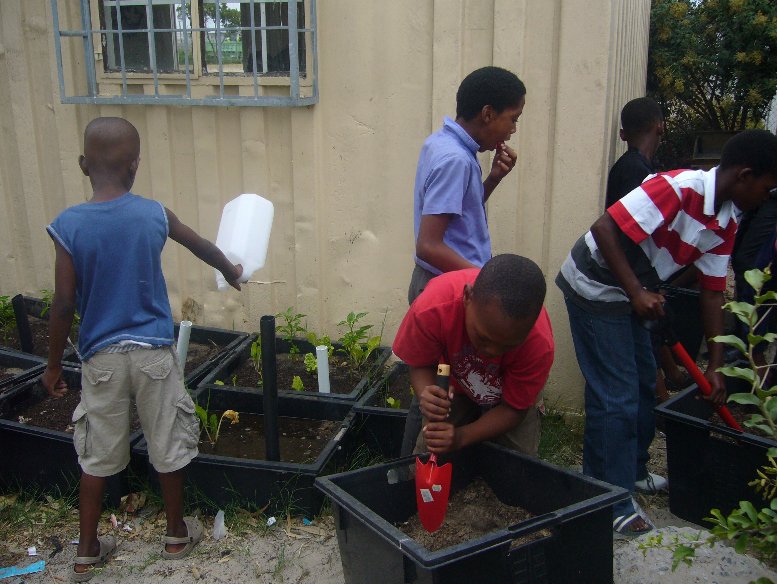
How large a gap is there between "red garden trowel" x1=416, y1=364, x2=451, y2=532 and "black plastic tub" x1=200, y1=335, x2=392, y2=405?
49.7 inches

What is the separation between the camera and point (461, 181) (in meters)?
2.79

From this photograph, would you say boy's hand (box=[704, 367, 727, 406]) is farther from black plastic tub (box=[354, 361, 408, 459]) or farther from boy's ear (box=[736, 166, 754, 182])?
black plastic tub (box=[354, 361, 408, 459])

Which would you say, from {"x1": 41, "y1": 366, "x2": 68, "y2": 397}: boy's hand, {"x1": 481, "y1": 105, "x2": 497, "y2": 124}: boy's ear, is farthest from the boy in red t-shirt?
{"x1": 41, "y1": 366, "x2": 68, "y2": 397}: boy's hand

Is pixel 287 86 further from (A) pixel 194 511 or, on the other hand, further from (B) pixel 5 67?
(A) pixel 194 511

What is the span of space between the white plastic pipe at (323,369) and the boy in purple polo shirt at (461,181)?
801mm

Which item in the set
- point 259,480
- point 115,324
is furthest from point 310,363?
point 115,324

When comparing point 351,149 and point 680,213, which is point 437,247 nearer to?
point 680,213

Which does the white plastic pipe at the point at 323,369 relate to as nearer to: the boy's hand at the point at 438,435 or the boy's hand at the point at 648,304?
the boy's hand at the point at 438,435

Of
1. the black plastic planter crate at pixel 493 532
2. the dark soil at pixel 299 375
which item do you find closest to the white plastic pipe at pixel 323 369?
the dark soil at pixel 299 375

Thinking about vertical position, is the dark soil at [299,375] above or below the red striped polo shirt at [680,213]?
below

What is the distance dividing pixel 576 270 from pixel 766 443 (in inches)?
37.5

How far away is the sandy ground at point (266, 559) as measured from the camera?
9.45 ft

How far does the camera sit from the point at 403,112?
3986mm

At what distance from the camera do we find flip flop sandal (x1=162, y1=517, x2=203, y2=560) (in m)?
2.99
